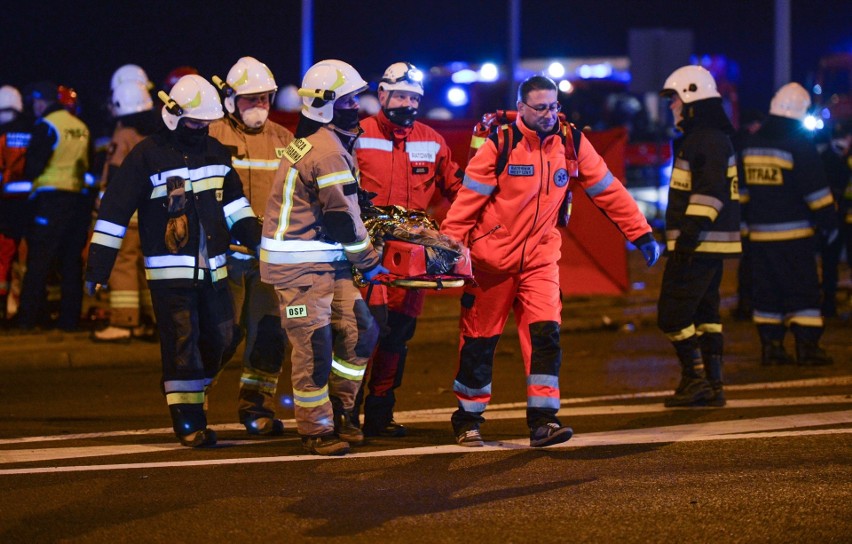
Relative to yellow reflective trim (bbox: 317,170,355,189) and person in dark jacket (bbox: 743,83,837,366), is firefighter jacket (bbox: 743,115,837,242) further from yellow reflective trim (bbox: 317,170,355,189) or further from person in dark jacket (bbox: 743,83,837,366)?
yellow reflective trim (bbox: 317,170,355,189)

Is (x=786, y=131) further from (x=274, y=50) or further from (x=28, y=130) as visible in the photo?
(x=274, y=50)

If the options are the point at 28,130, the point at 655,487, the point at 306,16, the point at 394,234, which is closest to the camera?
the point at 655,487

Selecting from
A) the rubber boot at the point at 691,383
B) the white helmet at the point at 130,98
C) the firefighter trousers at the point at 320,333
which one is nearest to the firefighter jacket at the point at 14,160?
the white helmet at the point at 130,98

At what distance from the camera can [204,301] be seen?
768cm

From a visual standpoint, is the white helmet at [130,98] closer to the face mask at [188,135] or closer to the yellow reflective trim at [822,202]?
the face mask at [188,135]

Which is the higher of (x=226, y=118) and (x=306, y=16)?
(x=306, y=16)

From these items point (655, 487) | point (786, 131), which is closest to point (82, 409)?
point (655, 487)

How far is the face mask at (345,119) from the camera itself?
24.1 feet

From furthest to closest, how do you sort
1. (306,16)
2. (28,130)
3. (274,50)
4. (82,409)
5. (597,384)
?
(274,50)
(306,16)
(28,130)
(597,384)
(82,409)

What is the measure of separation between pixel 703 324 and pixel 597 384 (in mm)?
1166

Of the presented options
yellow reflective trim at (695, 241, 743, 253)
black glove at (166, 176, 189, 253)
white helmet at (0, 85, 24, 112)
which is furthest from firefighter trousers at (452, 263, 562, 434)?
white helmet at (0, 85, 24, 112)

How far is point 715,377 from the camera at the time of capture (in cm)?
918

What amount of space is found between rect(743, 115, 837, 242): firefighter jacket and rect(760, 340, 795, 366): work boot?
857mm

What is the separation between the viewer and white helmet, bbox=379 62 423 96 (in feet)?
26.3
